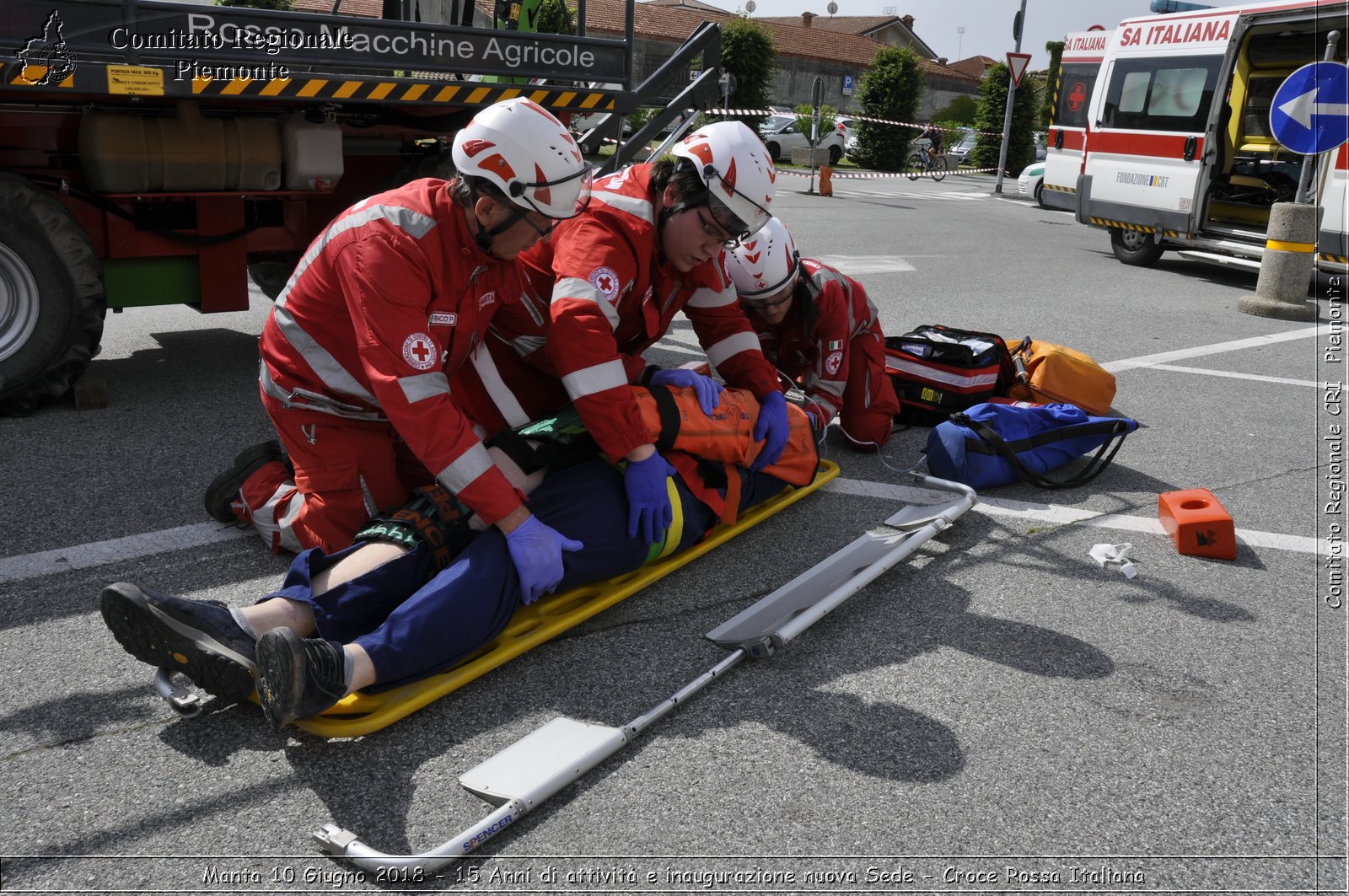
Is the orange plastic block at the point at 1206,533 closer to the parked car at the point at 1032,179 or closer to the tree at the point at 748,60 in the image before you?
the parked car at the point at 1032,179

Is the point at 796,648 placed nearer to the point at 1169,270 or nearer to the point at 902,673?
the point at 902,673

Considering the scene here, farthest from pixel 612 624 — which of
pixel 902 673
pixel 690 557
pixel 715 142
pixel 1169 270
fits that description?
pixel 1169 270

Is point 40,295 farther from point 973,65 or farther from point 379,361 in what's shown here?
point 973,65

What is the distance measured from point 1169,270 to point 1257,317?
2.90 m

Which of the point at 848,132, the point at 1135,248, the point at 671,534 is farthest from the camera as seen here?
the point at 848,132

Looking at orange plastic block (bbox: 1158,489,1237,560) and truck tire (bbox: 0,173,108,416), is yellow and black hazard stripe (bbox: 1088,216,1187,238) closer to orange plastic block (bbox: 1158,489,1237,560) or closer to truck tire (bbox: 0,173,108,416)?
orange plastic block (bbox: 1158,489,1237,560)

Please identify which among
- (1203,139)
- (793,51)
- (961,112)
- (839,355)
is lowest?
(839,355)

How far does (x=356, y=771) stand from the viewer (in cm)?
240

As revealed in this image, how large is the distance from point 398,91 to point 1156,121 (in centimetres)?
940

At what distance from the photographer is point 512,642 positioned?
113 inches

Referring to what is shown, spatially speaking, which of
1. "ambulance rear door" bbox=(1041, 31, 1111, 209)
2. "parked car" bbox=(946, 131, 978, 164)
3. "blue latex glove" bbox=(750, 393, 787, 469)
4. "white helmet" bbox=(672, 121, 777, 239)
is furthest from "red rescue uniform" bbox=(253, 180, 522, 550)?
"parked car" bbox=(946, 131, 978, 164)

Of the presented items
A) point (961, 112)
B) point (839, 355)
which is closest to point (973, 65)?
point (961, 112)

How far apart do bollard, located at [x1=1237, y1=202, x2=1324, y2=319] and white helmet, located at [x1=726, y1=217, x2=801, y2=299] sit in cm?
684

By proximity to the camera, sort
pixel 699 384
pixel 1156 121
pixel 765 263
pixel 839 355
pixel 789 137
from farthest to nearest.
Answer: pixel 789 137 → pixel 1156 121 → pixel 839 355 → pixel 765 263 → pixel 699 384
